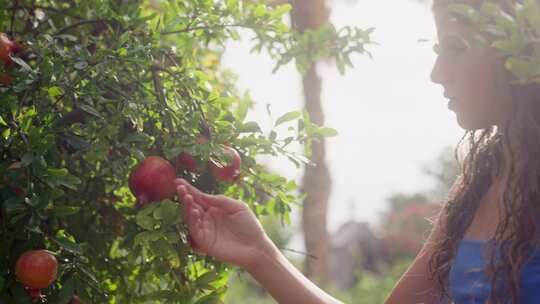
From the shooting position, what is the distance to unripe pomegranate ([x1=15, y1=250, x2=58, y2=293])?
1429 millimetres

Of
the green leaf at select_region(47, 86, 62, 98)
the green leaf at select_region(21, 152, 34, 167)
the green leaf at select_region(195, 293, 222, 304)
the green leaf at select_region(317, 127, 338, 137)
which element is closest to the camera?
the green leaf at select_region(21, 152, 34, 167)

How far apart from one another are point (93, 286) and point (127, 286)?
1.31 feet

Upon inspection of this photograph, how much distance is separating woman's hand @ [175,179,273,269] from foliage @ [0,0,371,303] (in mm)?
42

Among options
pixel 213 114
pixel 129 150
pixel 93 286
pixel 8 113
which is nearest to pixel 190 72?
pixel 213 114

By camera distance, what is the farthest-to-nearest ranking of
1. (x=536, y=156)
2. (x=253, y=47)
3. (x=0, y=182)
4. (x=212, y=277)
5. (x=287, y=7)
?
(x=253, y=47) < (x=287, y=7) < (x=212, y=277) < (x=536, y=156) < (x=0, y=182)

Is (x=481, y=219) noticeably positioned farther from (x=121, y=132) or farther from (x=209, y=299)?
(x=121, y=132)

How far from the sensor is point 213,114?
1.64 m

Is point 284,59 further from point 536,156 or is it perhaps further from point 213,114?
point 536,156

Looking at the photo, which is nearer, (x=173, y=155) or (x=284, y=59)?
(x=173, y=155)

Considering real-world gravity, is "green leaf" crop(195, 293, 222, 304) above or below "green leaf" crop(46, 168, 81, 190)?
below

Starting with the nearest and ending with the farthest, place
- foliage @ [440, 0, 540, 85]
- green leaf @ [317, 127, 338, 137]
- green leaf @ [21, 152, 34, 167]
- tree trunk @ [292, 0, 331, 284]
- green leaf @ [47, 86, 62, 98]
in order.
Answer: foliage @ [440, 0, 540, 85] < green leaf @ [21, 152, 34, 167] < green leaf @ [47, 86, 62, 98] < green leaf @ [317, 127, 338, 137] < tree trunk @ [292, 0, 331, 284]

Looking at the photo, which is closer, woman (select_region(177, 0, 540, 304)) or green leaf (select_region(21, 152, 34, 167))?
green leaf (select_region(21, 152, 34, 167))

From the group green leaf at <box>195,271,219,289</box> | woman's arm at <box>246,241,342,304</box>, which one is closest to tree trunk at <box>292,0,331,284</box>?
green leaf at <box>195,271,219,289</box>

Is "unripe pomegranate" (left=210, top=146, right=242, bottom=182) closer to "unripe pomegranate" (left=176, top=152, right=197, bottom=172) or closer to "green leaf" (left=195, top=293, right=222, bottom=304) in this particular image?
"unripe pomegranate" (left=176, top=152, right=197, bottom=172)
